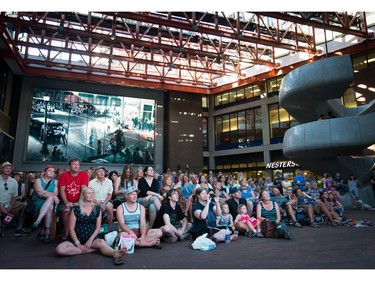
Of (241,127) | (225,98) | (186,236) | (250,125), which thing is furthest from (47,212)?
(225,98)

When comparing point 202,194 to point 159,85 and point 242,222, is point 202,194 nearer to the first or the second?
point 242,222

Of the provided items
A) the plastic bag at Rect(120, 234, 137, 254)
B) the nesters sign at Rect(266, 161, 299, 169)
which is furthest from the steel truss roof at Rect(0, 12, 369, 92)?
the plastic bag at Rect(120, 234, 137, 254)

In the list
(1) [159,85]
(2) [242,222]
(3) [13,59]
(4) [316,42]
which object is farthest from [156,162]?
(2) [242,222]

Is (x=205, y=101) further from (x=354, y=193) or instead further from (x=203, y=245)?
(x=203, y=245)

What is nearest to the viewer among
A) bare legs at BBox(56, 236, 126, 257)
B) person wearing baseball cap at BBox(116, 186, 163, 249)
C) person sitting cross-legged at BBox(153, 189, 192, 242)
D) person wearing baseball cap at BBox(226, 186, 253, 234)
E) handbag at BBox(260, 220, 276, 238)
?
bare legs at BBox(56, 236, 126, 257)

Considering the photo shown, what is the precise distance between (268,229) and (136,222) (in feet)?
10.0

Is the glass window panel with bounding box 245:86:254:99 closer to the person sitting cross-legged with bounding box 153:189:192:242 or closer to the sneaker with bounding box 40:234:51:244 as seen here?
the person sitting cross-legged with bounding box 153:189:192:242

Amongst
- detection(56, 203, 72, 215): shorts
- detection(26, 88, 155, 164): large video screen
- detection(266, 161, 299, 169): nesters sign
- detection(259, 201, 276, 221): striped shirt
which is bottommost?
detection(259, 201, 276, 221): striped shirt

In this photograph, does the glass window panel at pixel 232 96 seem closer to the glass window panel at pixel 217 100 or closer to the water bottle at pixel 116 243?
the glass window panel at pixel 217 100

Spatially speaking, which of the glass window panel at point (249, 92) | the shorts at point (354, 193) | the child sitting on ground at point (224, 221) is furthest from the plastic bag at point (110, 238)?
the glass window panel at point (249, 92)

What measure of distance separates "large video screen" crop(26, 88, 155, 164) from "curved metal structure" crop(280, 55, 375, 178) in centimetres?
1329

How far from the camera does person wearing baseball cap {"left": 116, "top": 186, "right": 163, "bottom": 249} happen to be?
5.00 m

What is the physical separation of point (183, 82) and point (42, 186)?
786 inches

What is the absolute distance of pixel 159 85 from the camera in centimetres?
2442
